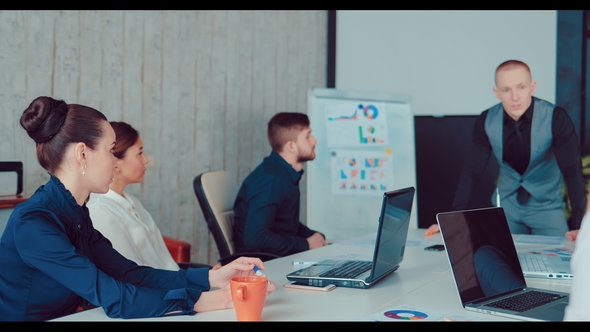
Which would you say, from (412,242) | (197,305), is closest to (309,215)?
(412,242)

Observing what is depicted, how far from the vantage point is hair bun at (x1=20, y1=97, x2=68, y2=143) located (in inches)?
60.9

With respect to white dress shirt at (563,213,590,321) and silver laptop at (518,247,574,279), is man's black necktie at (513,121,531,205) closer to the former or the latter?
silver laptop at (518,247,574,279)

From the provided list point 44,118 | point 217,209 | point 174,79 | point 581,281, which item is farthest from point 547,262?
point 174,79

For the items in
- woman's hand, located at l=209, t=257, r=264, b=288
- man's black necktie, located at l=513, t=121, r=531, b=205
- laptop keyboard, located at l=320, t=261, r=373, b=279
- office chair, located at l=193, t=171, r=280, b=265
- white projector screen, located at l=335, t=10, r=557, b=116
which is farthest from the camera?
white projector screen, located at l=335, t=10, r=557, b=116

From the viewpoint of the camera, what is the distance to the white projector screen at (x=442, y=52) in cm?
433

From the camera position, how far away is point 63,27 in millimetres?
3100

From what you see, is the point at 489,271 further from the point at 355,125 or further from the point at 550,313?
the point at 355,125

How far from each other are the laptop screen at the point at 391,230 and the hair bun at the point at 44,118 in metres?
0.89

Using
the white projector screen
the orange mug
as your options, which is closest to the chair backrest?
the orange mug

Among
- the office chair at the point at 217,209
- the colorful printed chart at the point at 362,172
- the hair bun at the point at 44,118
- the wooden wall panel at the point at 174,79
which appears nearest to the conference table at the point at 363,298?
the hair bun at the point at 44,118

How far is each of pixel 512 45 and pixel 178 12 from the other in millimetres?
2407

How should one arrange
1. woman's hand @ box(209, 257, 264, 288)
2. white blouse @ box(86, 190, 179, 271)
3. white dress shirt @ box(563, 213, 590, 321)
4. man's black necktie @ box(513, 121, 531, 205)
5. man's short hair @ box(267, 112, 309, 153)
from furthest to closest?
man's short hair @ box(267, 112, 309, 153), man's black necktie @ box(513, 121, 531, 205), white blouse @ box(86, 190, 179, 271), woman's hand @ box(209, 257, 264, 288), white dress shirt @ box(563, 213, 590, 321)

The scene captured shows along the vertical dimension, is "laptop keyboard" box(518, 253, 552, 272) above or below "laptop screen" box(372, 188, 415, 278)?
below

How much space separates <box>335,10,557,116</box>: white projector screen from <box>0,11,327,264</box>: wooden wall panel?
0.30 meters
